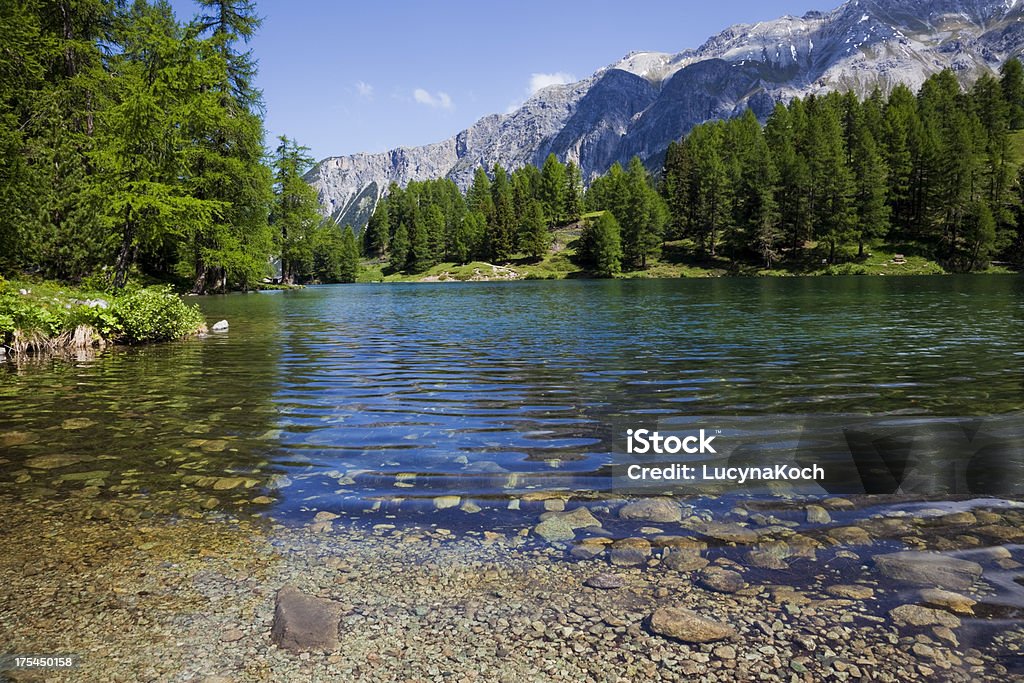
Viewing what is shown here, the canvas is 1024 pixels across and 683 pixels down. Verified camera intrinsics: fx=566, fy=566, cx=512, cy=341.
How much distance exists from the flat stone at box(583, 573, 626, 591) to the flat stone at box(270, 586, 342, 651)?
2.03m

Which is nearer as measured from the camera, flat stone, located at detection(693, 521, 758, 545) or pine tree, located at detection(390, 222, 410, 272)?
flat stone, located at detection(693, 521, 758, 545)

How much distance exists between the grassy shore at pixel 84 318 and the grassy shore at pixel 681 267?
91.2 meters

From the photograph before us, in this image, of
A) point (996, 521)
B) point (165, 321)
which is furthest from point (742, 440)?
point (165, 321)

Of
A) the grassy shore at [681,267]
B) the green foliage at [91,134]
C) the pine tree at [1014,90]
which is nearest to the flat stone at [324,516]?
the green foliage at [91,134]

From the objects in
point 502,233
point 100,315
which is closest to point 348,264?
point 502,233

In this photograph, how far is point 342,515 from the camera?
246 inches

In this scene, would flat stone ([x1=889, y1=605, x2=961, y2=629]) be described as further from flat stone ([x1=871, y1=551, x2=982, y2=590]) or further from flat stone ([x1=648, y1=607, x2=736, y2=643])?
flat stone ([x1=648, y1=607, x2=736, y2=643])

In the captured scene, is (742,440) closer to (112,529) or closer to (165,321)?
(112,529)

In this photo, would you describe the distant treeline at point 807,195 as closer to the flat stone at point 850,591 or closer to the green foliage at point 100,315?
the green foliage at point 100,315

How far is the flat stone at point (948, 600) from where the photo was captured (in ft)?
13.8

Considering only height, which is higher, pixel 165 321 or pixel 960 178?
pixel 960 178

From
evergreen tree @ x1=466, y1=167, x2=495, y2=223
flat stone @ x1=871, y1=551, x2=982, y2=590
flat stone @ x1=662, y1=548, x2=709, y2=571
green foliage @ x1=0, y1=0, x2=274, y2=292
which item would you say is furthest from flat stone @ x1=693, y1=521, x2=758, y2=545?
evergreen tree @ x1=466, y1=167, x2=495, y2=223

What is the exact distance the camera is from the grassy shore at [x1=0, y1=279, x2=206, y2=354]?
60.7 ft

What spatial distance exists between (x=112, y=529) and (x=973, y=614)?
7736mm
